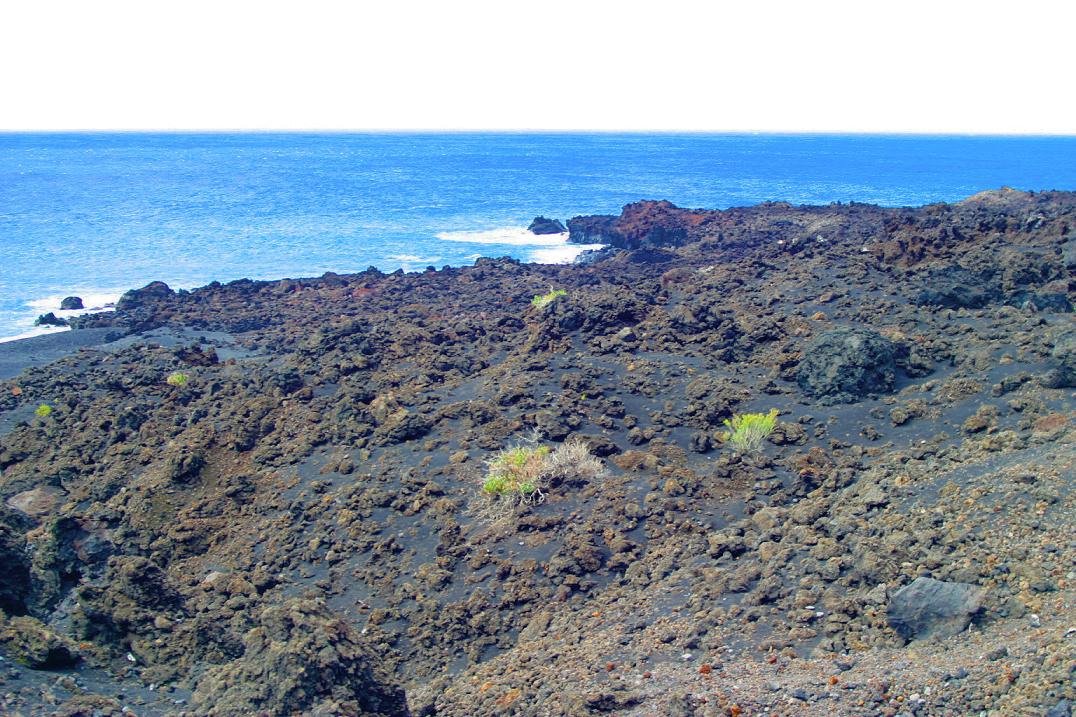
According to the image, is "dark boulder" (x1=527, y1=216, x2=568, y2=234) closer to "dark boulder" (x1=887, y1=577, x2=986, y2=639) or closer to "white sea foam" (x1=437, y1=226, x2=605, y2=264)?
"white sea foam" (x1=437, y1=226, x2=605, y2=264)

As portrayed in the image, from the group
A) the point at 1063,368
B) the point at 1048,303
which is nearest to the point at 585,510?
the point at 1063,368

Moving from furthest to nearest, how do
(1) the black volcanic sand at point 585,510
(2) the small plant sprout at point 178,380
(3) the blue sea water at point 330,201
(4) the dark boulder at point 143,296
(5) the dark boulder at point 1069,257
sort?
(3) the blue sea water at point 330,201 < (4) the dark boulder at point 143,296 < (2) the small plant sprout at point 178,380 < (5) the dark boulder at point 1069,257 < (1) the black volcanic sand at point 585,510

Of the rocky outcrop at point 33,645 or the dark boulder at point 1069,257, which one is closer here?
the rocky outcrop at point 33,645

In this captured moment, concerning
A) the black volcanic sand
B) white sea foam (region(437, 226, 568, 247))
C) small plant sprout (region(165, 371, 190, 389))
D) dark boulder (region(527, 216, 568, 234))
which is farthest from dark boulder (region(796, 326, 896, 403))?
dark boulder (region(527, 216, 568, 234))

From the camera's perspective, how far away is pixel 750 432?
11.3 meters

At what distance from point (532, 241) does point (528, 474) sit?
108 feet

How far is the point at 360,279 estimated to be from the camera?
28.4 m

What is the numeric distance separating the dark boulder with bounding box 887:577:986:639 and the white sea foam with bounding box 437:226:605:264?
95.0 feet

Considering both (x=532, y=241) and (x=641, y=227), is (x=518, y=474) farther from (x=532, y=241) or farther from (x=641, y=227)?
(x=532, y=241)

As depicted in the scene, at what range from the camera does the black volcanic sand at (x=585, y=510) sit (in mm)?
6125

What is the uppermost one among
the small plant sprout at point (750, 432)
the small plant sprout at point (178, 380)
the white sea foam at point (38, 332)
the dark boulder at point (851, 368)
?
the dark boulder at point (851, 368)

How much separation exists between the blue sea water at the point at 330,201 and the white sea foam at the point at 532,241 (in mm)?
196

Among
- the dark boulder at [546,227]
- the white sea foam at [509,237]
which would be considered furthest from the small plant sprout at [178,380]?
the dark boulder at [546,227]

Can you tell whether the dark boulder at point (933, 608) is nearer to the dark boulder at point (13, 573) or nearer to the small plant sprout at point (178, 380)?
the dark boulder at point (13, 573)
